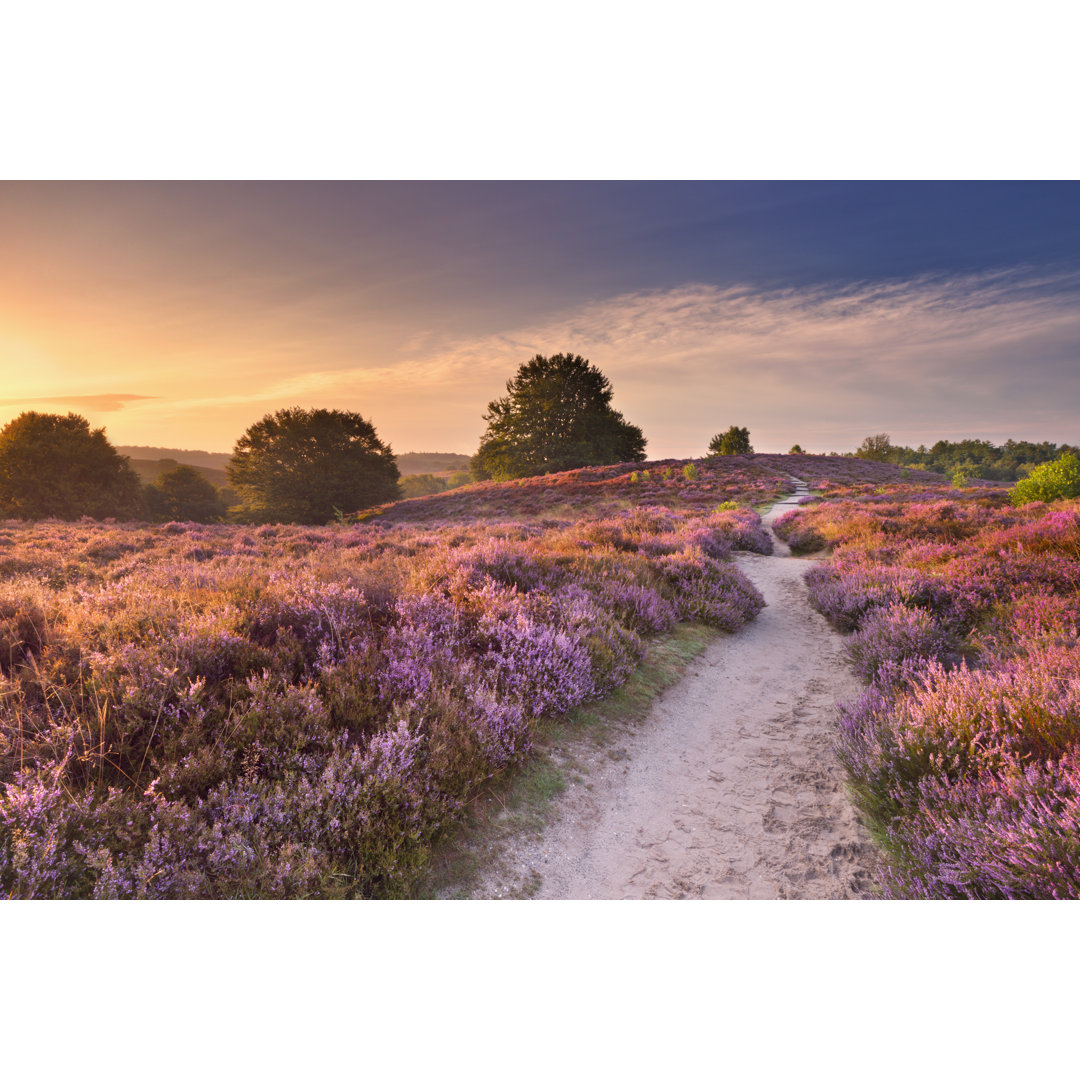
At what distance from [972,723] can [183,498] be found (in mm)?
58531

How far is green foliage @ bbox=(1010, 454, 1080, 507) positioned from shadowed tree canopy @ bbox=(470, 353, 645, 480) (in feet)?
125

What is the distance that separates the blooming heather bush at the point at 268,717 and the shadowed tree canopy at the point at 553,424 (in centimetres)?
4636

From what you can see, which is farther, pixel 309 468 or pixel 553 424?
pixel 553 424

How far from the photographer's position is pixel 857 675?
529cm

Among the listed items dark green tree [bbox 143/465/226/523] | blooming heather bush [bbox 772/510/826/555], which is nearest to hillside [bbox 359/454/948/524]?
blooming heather bush [bbox 772/510/826/555]

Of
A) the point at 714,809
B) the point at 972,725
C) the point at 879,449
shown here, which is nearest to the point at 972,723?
the point at 972,725

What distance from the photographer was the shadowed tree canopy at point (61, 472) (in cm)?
3384

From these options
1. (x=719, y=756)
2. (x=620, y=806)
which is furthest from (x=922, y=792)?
(x=620, y=806)

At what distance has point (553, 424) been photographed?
52844 millimetres

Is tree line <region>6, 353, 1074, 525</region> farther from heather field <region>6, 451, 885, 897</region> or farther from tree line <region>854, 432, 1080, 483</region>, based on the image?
heather field <region>6, 451, 885, 897</region>

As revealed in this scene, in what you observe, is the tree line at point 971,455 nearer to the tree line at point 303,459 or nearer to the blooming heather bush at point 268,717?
the tree line at point 303,459

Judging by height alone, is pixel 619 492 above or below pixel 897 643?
above

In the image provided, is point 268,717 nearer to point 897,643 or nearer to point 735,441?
point 897,643

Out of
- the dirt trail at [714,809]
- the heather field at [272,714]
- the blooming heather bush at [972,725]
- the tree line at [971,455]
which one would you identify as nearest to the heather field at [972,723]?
the blooming heather bush at [972,725]
